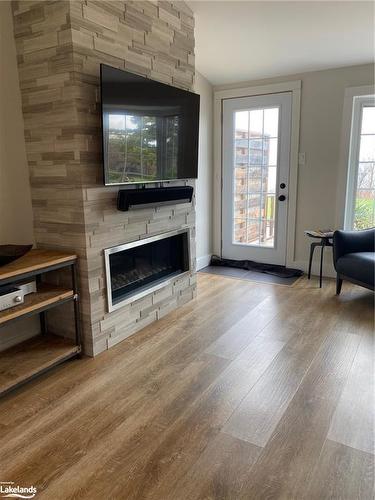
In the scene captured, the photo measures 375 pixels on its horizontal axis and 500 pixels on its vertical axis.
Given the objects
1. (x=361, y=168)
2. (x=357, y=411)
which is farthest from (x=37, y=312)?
(x=361, y=168)

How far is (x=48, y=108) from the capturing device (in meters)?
2.32

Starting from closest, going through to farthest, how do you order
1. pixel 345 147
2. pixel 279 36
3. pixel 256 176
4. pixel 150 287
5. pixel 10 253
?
pixel 10 253, pixel 150 287, pixel 279 36, pixel 345 147, pixel 256 176

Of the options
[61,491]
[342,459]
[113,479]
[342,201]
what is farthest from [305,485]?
[342,201]

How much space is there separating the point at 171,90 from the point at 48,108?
38.4 inches

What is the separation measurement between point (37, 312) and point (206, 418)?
110 cm

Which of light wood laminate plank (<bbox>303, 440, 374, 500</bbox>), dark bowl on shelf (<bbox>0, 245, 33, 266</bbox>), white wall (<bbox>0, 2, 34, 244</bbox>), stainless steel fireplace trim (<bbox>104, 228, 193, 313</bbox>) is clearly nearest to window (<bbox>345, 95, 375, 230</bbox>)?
stainless steel fireplace trim (<bbox>104, 228, 193, 313</bbox>)

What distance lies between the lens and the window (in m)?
3.78

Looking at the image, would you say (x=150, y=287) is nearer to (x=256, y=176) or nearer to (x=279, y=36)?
(x=256, y=176)

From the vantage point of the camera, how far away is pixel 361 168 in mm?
3895

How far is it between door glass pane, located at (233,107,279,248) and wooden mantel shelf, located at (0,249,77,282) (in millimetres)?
2751

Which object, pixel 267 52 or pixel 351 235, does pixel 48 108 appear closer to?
pixel 267 52

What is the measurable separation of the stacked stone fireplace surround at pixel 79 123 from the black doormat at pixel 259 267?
2.10 metres

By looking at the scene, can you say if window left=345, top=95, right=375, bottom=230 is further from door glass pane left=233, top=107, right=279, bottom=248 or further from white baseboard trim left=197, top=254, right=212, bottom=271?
white baseboard trim left=197, top=254, right=212, bottom=271

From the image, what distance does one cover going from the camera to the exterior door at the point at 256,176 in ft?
13.8
